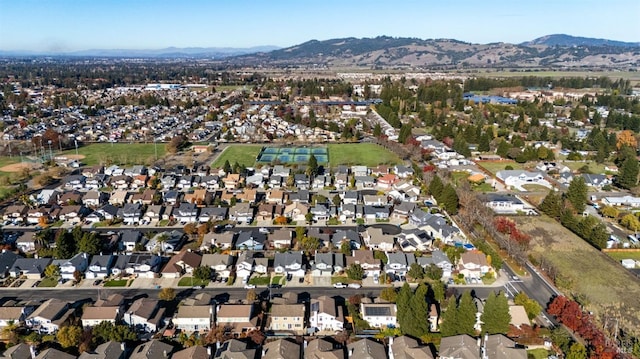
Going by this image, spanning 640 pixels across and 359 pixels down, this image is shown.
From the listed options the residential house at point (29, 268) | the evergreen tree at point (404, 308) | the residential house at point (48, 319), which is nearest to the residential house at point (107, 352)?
the residential house at point (48, 319)

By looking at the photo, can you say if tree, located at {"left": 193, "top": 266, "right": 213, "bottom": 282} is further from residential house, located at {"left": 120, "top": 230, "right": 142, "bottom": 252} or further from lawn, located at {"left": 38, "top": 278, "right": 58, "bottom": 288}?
lawn, located at {"left": 38, "top": 278, "right": 58, "bottom": 288}

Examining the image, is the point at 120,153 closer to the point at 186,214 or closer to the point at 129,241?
the point at 186,214

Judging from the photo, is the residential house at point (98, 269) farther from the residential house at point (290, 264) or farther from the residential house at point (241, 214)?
the residential house at point (241, 214)

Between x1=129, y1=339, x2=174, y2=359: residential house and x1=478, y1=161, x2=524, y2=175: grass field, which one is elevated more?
x1=478, y1=161, x2=524, y2=175: grass field

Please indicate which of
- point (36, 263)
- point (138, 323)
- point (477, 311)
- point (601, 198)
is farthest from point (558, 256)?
point (36, 263)

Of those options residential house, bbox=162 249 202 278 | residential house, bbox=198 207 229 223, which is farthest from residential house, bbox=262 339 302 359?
residential house, bbox=198 207 229 223

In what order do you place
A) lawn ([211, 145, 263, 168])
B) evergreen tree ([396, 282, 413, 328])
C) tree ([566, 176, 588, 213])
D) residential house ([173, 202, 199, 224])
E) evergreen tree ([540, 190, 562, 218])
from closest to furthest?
evergreen tree ([396, 282, 413, 328])
residential house ([173, 202, 199, 224])
evergreen tree ([540, 190, 562, 218])
tree ([566, 176, 588, 213])
lawn ([211, 145, 263, 168])
